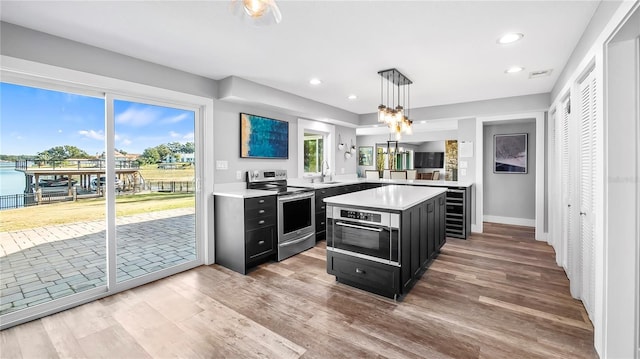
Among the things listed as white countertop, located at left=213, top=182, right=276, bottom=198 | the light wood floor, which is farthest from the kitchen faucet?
the light wood floor

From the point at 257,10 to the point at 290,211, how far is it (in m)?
3.07

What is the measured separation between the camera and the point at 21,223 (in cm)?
243

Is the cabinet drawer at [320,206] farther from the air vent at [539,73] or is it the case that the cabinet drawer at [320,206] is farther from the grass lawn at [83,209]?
the air vent at [539,73]

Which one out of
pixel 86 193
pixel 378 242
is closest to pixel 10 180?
pixel 86 193

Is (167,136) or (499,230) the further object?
(499,230)

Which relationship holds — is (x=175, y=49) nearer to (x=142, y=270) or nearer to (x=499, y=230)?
(x=142, y=270)

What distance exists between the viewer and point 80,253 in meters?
2.79

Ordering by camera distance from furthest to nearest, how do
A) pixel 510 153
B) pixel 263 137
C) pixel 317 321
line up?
pixel 510 153 → pixel 263 137 → pixel 317 321

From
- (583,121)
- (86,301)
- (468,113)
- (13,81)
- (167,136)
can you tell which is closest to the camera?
(13,81)

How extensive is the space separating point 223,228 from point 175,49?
2.09 metres


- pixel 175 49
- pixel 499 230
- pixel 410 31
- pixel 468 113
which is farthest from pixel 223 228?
pixel 499 230

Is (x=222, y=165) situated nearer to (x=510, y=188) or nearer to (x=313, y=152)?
(x=313, y=152)

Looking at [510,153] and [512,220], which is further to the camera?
[512,220]

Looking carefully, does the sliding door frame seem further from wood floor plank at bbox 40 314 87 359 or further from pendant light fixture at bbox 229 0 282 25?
pendant light fixture at bbox 229 0 282 25
